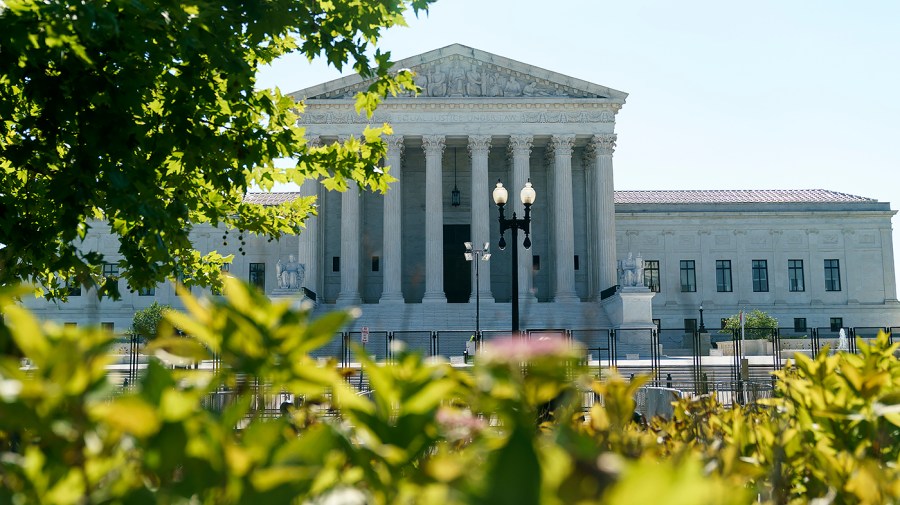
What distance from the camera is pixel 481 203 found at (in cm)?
5556

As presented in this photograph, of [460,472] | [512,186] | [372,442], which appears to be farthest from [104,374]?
[512,186]

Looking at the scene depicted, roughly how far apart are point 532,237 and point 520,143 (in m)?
7.76

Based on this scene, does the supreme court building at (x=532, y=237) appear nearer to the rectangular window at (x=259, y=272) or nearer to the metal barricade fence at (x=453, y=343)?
the rectangular window at (x=259, y=272)

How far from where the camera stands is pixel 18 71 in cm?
921

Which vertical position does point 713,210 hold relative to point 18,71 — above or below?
above

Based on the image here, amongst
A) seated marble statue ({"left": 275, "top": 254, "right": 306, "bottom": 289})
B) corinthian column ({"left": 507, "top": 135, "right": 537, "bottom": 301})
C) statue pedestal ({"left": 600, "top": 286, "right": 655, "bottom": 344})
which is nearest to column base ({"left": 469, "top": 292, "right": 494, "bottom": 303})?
corinthian column ({"left": 507, "top": 135, "right": 537, "bottom": 301})

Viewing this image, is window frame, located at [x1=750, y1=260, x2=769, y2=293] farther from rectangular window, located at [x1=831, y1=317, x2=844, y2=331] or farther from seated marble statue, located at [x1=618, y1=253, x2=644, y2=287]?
seated marble statue, located at [x1=618, y1=253, x2=644, y2=287]

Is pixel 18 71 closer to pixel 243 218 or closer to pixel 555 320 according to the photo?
pixel 243 218

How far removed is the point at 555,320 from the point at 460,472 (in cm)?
5214

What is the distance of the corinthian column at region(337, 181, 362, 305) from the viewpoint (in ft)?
183

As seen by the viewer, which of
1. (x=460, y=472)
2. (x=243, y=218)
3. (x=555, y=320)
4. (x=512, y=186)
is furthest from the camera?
(x=512, y=186)

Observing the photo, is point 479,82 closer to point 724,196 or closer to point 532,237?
point 532,237

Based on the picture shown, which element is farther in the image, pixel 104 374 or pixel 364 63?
pixel 364 63

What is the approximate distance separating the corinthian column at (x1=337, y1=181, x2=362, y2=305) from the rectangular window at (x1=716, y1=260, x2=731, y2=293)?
33.7 m
